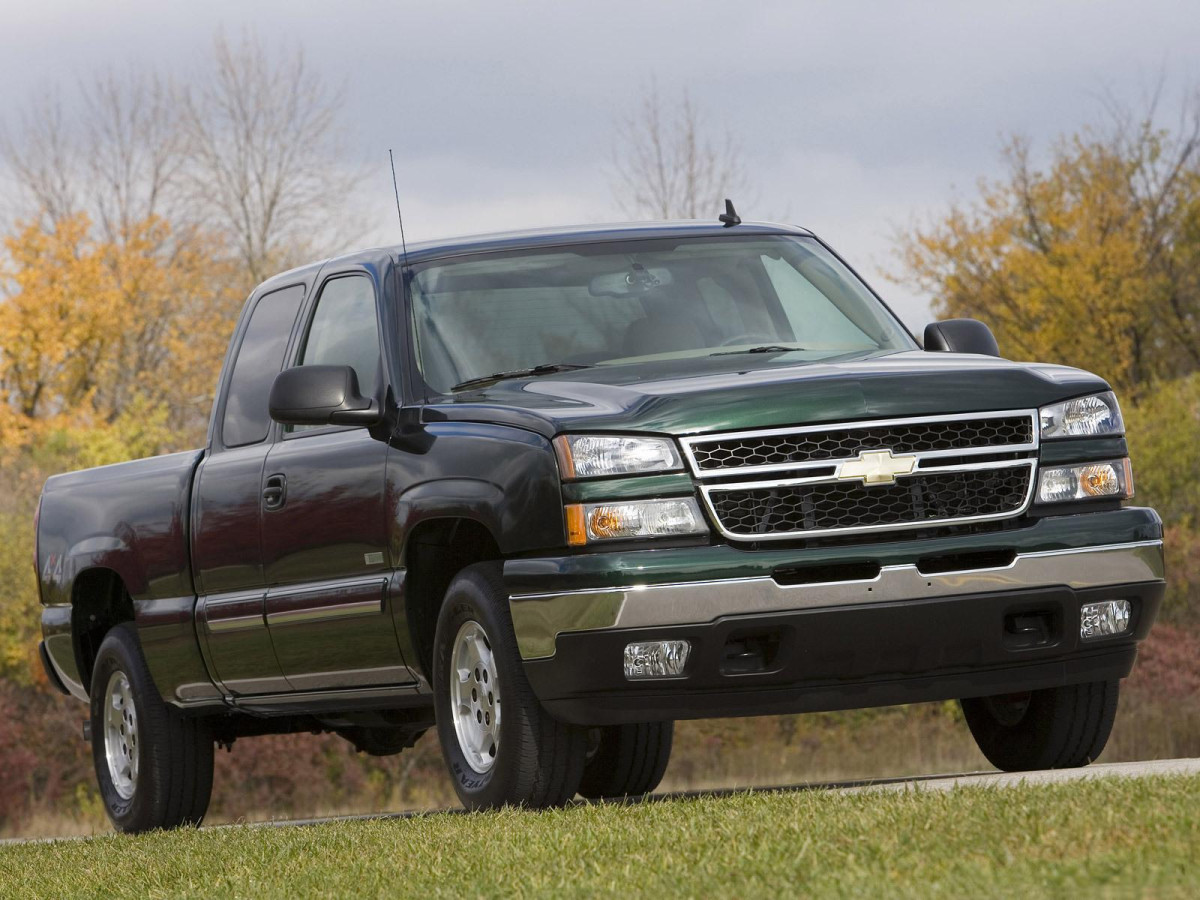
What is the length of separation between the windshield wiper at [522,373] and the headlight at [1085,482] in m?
1.74

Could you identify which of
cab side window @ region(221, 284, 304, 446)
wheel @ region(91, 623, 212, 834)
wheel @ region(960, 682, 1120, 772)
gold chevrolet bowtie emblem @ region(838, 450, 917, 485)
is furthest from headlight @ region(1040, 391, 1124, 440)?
wheel @ region(91, 623, 212, 834)

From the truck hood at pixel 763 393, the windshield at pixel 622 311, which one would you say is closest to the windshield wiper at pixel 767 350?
the windshield at pixel 622 311

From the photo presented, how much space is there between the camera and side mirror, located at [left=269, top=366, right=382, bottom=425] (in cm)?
730

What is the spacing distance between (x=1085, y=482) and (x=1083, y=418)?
0.22m

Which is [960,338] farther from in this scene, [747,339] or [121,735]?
[121,735]

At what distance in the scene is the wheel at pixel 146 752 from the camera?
9.22 m

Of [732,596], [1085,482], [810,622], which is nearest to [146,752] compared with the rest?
[732,596]

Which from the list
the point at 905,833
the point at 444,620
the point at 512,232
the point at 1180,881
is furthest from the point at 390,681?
the point at 1180,881

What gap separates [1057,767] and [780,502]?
6.54 ft

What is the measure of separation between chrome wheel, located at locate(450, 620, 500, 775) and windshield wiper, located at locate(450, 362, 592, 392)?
942 mm

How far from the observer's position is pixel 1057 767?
7.65m

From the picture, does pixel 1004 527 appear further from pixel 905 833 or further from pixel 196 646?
pixel 196 646

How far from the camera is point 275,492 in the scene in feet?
26.5

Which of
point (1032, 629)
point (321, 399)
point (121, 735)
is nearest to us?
point (1032, 629)
